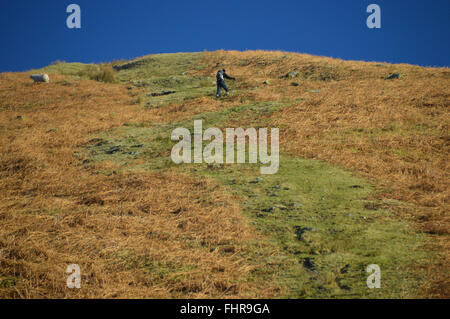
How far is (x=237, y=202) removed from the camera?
24.8 ft

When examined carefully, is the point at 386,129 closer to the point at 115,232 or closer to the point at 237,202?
the point at 237,202

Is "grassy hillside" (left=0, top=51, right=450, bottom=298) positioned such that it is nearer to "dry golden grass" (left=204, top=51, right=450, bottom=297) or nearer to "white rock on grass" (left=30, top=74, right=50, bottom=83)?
"dry golden grass" (left=204, top=51, right=450, bottom=297)

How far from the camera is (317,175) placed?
29.7 ft

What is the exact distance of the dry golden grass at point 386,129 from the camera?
7105 millimetres

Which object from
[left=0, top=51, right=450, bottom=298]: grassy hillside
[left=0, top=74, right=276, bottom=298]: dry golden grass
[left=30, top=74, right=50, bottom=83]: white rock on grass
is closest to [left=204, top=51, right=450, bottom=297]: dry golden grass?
[left=0, top=51, right=450, bottom=298]: grassy hillside

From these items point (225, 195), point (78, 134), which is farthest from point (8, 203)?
point (78, 134)

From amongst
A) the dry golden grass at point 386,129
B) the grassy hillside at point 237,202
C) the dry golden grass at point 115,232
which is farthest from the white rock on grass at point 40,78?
the dry golden grass at point 386,129

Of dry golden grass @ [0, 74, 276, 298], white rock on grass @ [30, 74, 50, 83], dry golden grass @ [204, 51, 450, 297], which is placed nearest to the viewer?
dry golden grass @ [0, 74, 276, 298]

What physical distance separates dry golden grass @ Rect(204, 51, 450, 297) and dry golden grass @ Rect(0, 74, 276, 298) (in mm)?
3290

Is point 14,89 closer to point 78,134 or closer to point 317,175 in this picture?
point 78,134

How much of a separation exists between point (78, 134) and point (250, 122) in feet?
26.9

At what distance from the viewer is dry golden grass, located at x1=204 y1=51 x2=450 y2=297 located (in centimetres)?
711

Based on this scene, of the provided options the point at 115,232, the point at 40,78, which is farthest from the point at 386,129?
the point at 40,78

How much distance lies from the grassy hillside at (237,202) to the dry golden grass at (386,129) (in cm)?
5
